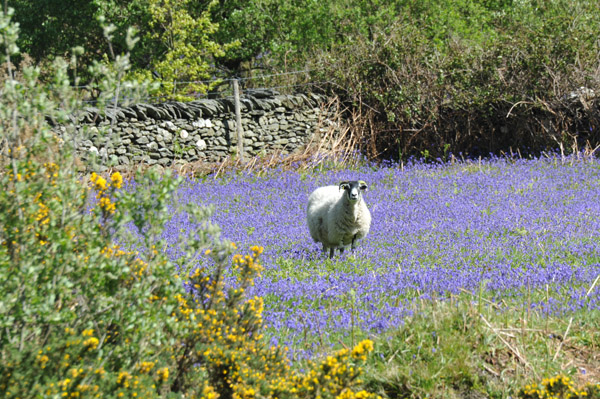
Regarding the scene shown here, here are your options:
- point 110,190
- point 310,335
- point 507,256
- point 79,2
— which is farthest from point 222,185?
point 79,2

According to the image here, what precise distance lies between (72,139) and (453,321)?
112 inches

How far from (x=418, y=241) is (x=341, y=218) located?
1267 mm

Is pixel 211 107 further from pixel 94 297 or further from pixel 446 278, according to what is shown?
pixel 94 297

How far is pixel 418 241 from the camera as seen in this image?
27.9 feet


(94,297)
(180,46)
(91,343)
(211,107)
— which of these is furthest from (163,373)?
(180,46)

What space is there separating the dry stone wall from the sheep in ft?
21.3

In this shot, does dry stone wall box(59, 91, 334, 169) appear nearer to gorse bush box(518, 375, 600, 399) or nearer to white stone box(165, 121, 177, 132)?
white stone box(165, 121, 177, 132)

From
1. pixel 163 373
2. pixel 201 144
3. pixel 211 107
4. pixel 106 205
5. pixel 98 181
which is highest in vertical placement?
pixel 211 107

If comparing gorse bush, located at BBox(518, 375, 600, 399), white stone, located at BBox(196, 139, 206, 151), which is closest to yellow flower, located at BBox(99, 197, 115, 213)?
gorse bush, located at BBox(518, 375, 600, 399)

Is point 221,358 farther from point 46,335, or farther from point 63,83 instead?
point 63,83

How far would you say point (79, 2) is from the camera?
25000 mm

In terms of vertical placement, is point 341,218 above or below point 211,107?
below

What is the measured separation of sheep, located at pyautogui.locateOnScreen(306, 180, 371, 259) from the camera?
7.67m

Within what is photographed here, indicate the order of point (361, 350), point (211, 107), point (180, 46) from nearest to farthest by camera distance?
1. point (361, 350)
2. point (211, 107)
3. point (180, 46)
